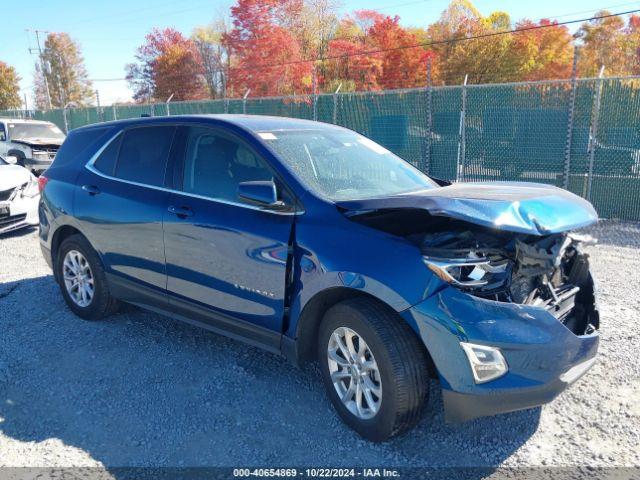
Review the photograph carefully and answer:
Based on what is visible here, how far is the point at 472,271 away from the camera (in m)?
2.77

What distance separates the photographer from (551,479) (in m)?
2.69

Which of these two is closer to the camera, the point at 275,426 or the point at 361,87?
the point at 275,426

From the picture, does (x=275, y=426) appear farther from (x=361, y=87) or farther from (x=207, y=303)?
(x=361, y=87)

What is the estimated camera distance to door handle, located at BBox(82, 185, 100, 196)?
15.0 feet

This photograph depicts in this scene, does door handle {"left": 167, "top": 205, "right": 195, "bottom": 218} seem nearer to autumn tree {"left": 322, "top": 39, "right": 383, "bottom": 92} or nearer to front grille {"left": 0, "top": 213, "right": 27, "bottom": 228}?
front grille {"left": 0, "top": 213, "right": 27, "bottom": 228}

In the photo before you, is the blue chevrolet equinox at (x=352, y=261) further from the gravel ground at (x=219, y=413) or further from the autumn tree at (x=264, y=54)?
the autumn tree at (x=264, y=54)

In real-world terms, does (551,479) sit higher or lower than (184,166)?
lower

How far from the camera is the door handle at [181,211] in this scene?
12.4 ft

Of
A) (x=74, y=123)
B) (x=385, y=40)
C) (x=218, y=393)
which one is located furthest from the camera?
(x=385, y=40)

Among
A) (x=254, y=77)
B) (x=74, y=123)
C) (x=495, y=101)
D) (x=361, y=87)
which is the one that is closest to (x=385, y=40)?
(x=361, y=87)

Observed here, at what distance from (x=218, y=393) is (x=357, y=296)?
4.18ft

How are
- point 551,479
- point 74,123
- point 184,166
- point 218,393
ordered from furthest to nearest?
point 74,123 → point 184,166 → point 218,393 → point 551,479

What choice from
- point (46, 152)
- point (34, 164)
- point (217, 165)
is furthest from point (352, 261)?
point (46, 152)

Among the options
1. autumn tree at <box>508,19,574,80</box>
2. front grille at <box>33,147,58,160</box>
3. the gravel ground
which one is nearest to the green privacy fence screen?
the gravel ground
